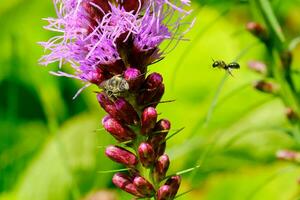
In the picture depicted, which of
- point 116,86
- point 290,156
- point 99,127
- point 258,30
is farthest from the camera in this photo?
point 99,127

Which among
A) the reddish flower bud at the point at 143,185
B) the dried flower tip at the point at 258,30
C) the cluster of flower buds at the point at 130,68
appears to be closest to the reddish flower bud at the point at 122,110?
the cluster of flower buds at the point at 130,68

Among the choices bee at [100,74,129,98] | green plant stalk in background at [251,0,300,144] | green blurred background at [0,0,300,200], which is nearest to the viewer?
bee at [100,74,129,98]

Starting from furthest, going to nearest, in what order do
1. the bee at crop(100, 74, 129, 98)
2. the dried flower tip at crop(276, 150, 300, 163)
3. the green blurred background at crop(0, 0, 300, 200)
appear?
the green blurred background at crop(0, 0, 300, 200) → the dried flower tip at crop(276, 150, 300, 163) → the bee at crop(100, 74, 129, 98)

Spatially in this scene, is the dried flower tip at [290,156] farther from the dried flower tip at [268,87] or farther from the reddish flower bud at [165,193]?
the reddish flower bud at [165,193]

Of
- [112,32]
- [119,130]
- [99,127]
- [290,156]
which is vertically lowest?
[99,127]

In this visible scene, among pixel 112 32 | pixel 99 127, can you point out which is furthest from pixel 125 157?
pixel 99 127

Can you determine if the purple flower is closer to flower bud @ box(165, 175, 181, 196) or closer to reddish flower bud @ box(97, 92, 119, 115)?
reddish flower bud @ box(97, 92, 119, 115)

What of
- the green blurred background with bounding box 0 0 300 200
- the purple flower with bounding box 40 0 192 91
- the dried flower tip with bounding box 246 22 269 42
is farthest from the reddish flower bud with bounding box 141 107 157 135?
the green blurred background with bounding box 0 0 300 200

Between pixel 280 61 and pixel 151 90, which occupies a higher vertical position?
pixel 151 90

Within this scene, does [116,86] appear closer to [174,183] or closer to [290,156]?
[174,183]
